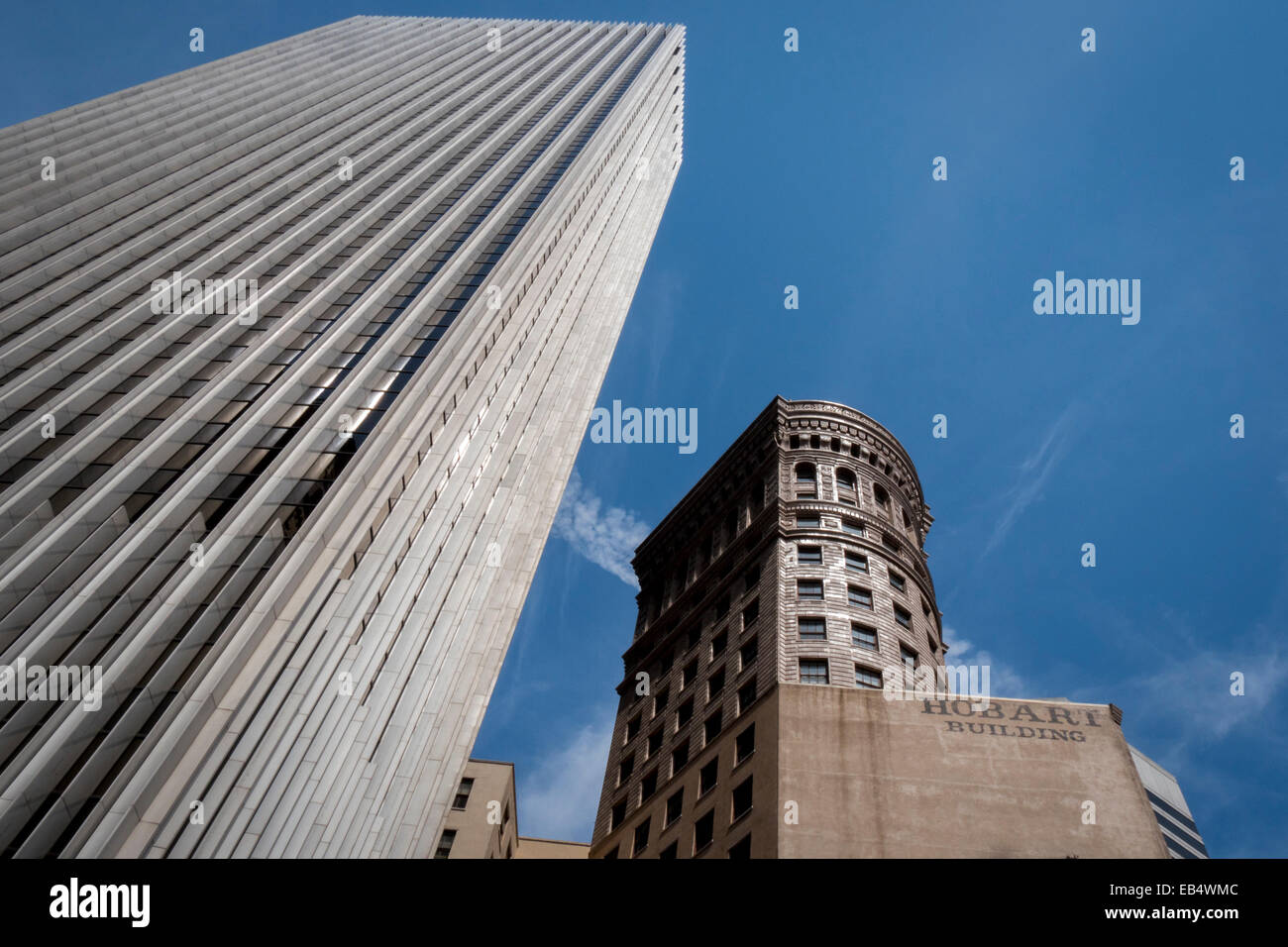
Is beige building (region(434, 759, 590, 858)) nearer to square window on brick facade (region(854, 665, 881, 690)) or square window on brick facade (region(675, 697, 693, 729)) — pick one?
square window on brick facade (region(675, 697, 693, 729))

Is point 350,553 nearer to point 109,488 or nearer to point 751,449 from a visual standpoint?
point 109,488

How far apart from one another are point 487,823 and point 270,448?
42696 mm

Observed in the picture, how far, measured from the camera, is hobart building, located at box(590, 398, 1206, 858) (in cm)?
3706

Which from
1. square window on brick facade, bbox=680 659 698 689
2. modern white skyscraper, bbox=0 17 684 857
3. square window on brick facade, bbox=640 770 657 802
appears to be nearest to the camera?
modern white skyscraper, bbox=0 17 684 857

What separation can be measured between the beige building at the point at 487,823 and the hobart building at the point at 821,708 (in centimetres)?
1462

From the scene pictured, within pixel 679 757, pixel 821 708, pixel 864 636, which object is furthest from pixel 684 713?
pixel 821 708

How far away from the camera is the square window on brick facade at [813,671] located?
1811 inches

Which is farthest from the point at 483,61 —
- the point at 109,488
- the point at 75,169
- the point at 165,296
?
the point at 109,488

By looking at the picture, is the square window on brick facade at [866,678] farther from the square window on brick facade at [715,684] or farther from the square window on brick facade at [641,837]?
the square window on brick facade at [641,837]

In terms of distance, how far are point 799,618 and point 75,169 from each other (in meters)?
52.7

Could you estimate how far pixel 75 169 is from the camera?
54.1 m

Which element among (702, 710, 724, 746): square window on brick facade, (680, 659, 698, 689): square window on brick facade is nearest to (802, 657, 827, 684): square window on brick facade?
(702, 710, 724, 746): square window on brick facade

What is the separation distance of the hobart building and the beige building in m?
14.6

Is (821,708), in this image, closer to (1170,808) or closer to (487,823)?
(487,823)
